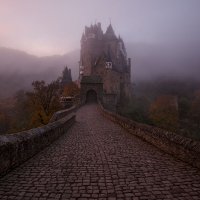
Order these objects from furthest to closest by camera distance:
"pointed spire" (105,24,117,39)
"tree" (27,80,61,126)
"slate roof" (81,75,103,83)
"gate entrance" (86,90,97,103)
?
"pointed spire" (105,24,117,39), "gate entrance" (86,90,97,103), "slate roof" (81,75,103,83), "tree" (27,80,61,126)

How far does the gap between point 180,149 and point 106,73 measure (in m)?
68.1

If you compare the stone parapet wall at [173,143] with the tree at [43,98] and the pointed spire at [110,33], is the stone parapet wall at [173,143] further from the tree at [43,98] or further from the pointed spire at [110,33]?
the pointed spire at [110,33]

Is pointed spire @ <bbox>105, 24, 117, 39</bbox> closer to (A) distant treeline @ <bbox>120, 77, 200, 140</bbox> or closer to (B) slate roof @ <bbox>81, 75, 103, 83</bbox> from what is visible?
(A) distant treeline @ <bbox>120, 77, 200, 140</bbox>

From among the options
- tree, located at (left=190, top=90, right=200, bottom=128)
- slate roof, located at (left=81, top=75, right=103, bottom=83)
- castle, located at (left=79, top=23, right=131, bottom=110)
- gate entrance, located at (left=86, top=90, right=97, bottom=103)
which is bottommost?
tree, located at (left=190, top=90, right=200, bottom=128)

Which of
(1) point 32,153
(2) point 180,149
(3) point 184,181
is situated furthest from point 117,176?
(1) point 32,153

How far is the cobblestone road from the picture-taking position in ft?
15.9

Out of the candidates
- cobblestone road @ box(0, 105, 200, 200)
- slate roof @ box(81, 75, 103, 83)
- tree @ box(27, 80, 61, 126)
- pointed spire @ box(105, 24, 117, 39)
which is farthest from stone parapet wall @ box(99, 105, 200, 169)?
pointed spire @ box(105, 24, 117, 39)

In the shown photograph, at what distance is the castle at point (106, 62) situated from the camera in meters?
75.2

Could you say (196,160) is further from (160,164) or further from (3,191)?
(3,191)

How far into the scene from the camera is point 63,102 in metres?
47.6

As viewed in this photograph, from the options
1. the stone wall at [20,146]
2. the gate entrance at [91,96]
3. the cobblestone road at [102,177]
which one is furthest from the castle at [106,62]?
the cobblestone road at [102,177]

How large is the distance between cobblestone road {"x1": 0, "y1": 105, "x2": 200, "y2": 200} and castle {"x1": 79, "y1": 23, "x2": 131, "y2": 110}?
48326mm

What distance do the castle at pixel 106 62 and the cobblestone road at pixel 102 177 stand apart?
48326 mm

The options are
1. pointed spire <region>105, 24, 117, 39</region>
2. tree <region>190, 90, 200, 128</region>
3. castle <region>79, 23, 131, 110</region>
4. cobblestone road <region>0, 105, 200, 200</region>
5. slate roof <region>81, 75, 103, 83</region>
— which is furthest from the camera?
pointed spire <region>105, 24, 117, 39</region>
